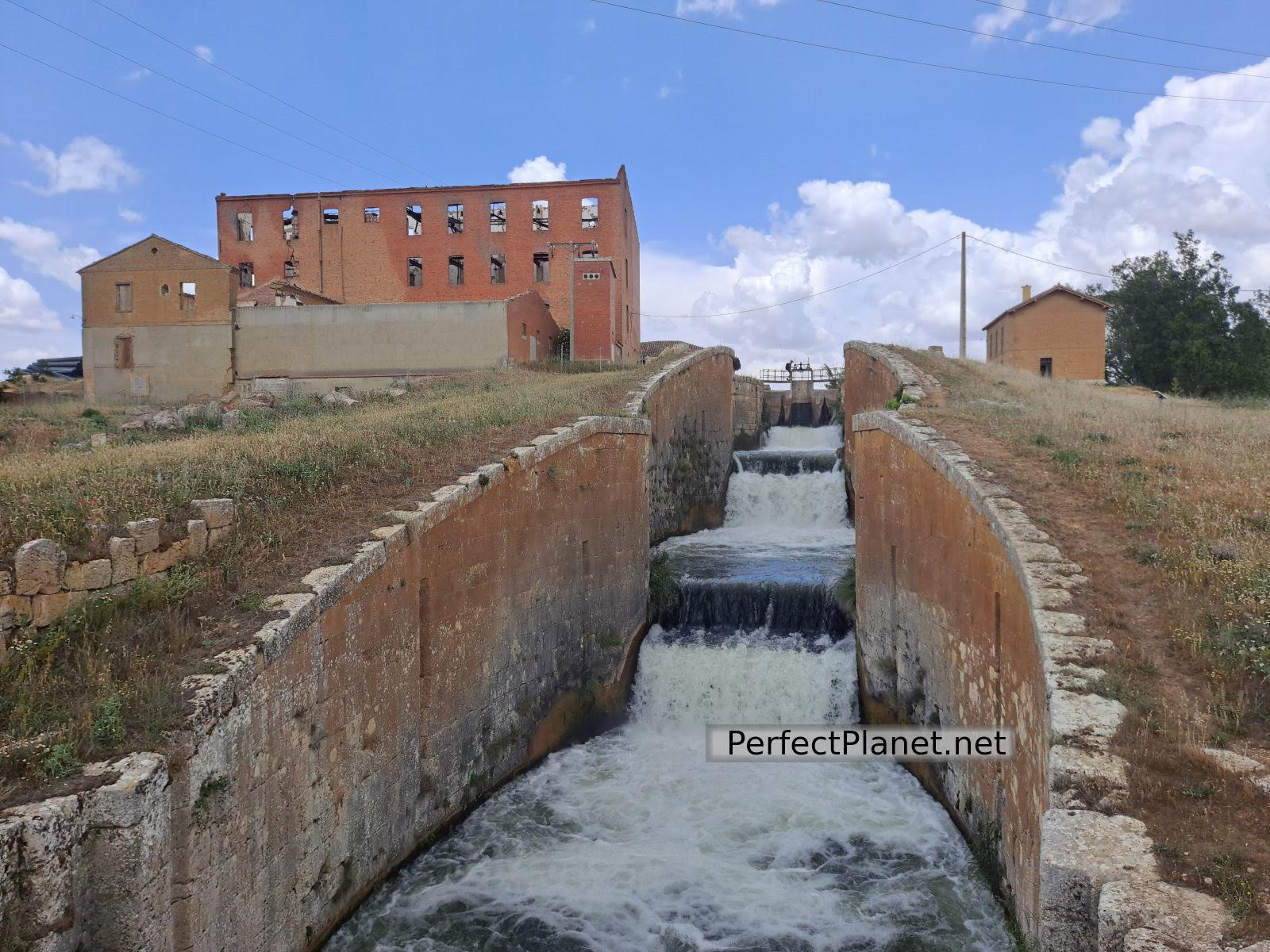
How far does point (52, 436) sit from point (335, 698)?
37.6ft

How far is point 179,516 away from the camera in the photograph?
661 cm

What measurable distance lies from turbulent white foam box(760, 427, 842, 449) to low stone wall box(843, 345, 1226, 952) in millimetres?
12033

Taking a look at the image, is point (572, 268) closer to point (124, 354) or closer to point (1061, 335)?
point (124, 354)

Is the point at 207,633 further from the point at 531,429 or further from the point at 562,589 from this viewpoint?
the point at 531,429

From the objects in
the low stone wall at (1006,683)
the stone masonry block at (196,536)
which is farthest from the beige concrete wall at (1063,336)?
the stone masonry block at (196,536)

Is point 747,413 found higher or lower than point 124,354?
lower

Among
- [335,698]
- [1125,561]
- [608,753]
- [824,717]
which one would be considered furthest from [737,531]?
[335,698]

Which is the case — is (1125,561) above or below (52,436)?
below

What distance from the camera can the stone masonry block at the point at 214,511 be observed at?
21.8 ft

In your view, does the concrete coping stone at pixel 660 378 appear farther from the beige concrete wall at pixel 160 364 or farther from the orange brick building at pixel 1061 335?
the orange brick building at pixel 1061 335

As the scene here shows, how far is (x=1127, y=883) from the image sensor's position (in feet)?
11.5

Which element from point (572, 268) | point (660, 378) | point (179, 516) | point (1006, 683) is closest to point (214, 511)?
point (179, 516)

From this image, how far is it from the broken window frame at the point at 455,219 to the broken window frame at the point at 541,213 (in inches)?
108

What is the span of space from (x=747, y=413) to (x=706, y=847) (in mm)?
18454
